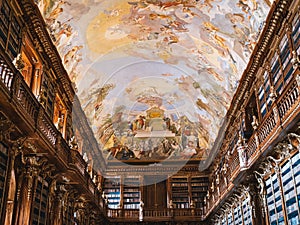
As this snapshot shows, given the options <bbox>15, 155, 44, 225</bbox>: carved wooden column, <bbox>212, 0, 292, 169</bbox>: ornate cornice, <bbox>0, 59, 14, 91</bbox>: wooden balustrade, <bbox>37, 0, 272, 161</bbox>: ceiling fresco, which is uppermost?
<bbox>37, 0, 272, 161</bbox>: ceiling fresco

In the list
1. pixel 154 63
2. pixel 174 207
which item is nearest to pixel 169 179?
pixel 174 207

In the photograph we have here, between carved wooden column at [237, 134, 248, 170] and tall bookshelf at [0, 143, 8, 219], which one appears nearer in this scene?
tall bookshelf at [0, 143, 8, 219]

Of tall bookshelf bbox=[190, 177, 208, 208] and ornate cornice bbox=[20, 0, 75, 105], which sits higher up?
ornate cornice bbox=[20, 0, 75, 105]

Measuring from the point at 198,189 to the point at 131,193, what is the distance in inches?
140

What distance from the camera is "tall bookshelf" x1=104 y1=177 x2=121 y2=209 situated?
847 inches

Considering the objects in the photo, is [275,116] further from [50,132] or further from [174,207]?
[174,207]

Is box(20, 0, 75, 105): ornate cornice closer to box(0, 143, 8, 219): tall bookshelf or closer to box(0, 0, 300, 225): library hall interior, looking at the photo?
box(0, 0, 300, 225): library hall interior

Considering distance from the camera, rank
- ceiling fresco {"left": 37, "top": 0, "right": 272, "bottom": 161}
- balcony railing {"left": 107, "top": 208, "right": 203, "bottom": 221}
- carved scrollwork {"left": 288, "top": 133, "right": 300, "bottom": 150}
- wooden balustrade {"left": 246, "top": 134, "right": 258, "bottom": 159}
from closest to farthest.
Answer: carved scrollwork {"left": 288, "top": 133, "right": 300, "bottom": 150} < wooden balustrade {"left": 246, "top": 134, "right": 258, "bottom": 159} < ceiling fresco {"left": 37, "top": 0, "right": 272, "bottom": 161} < balcony railing {"left": 107, "top": 208, "right": 203, "bottom": 221}

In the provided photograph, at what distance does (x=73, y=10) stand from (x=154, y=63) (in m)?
5.74

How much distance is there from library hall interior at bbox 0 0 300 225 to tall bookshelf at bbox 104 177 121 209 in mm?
57

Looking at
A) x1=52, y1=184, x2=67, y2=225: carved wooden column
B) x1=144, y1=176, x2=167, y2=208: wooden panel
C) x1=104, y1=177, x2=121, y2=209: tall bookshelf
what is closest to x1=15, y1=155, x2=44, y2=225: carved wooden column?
x1=52, y1=184, x2=67, y2=225: carved wooden column

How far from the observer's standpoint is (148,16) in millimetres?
13953

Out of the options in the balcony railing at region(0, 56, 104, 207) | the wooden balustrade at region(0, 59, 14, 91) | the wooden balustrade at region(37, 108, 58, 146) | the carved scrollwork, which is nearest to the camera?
the wooden balustrade at region(0, 59, 14, 91)

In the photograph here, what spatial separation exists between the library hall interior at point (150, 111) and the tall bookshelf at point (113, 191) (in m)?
0.06
